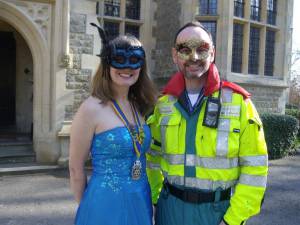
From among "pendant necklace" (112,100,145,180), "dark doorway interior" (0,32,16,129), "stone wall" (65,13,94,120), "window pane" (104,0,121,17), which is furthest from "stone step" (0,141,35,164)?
"pendant necklace" (112,100,145,180)

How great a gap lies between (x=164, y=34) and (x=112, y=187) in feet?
25.6

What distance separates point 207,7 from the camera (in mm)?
9148

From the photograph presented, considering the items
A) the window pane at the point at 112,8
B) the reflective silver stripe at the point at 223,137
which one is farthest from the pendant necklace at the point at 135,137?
the window pane at the point at 112,8

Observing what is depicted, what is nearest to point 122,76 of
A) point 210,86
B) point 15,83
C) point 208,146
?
point 210,86

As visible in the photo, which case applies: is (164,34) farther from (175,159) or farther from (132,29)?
(175,159)

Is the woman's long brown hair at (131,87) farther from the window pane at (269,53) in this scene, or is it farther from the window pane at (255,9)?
the window pane at (269,53)

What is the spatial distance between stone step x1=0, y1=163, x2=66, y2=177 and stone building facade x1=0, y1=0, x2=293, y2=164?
0.22m

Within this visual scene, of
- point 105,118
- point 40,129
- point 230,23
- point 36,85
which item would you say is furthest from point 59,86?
point 105,118

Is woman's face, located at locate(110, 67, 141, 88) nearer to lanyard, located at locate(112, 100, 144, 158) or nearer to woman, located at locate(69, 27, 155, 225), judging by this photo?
woman, located at locate(69, 27, 155, 225)

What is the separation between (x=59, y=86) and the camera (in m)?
7.16

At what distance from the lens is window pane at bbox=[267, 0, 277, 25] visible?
33.4 ft

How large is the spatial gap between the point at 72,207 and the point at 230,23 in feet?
20.0

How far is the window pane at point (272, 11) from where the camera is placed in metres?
10.2

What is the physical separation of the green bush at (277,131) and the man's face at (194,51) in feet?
25.7
